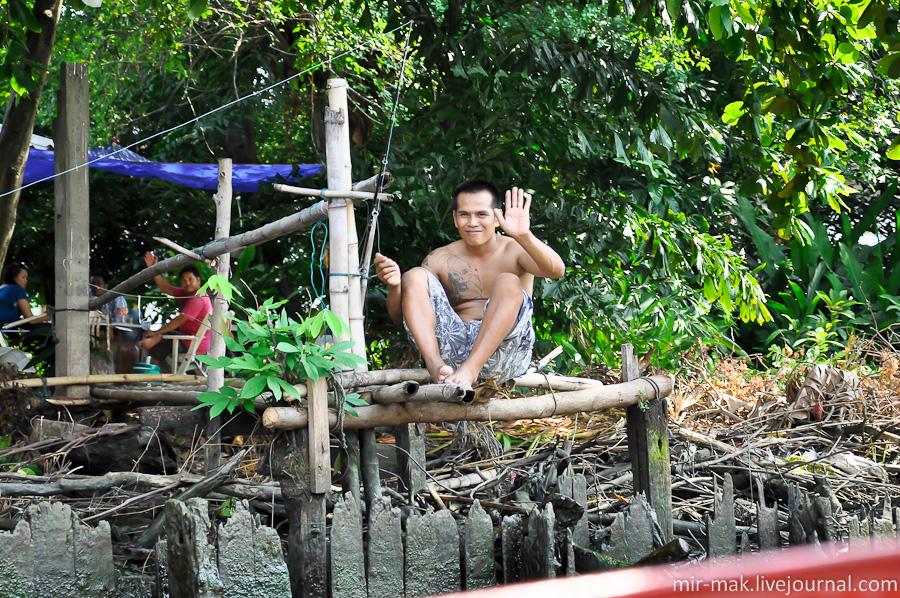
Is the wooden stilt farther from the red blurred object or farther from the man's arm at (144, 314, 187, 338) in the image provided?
the man's arm at (144, 314, 187, 338)

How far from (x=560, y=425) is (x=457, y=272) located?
5.97ft

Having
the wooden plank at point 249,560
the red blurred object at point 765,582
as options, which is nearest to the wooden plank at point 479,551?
the wooden plank at point 249,560

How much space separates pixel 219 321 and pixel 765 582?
3.16m

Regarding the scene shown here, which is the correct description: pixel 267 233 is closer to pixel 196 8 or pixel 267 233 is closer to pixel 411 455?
pixel 196 8

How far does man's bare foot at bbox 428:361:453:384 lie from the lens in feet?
10.4

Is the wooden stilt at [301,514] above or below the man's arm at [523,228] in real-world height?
below

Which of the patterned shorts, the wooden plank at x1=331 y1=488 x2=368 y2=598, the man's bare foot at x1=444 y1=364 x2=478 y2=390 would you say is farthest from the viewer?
the patterned shorts

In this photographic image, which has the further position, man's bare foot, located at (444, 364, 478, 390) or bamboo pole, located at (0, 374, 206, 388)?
bamboo pole, located at (0, 374, 206, 388)

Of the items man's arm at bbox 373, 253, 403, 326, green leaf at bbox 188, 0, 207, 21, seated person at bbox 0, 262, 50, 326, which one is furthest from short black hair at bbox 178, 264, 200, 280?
green leaf at bbox 188, 0, 207, 21

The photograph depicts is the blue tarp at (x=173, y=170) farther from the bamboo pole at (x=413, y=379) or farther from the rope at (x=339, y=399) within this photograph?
the rope at (x=339, y=399)

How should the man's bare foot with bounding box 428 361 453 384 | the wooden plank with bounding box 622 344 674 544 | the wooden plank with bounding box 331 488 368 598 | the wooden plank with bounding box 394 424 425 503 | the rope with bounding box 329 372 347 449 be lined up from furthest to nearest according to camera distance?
the wooden plank with bounding box 394 424 425 503, the wooden plank with bounding box 622 344 674 544, the man's bare foot with bounding box 428 361 453 384, the rope with bounding box 329 372 347 449, the wooden plank with bounding box 331 488 368 598

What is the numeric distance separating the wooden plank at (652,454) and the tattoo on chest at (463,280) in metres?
0.82

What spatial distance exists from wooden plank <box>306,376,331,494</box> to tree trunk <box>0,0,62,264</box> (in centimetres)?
314

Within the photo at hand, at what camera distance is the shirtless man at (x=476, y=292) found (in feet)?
10.7
